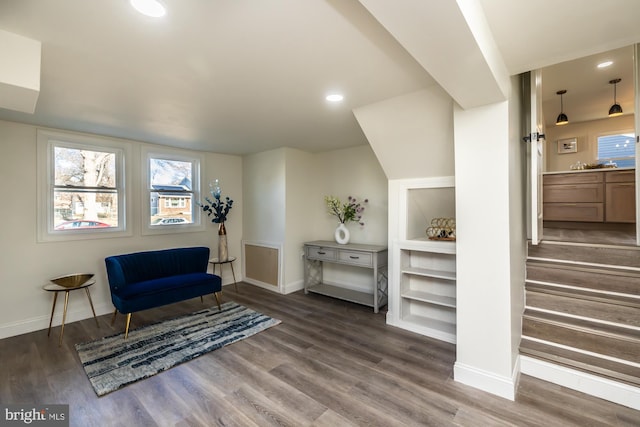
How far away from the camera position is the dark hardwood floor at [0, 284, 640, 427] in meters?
1.76

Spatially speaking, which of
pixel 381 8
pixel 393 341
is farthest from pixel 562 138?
pixel 381 8

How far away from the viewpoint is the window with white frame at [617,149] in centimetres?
477

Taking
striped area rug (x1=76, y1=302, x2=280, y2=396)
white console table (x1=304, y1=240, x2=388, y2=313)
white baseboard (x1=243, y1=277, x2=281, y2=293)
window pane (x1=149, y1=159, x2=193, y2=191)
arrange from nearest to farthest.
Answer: striped area rug (x1=76, y1=302, x2=280, y2=396)
white console table (x1=304, y1=240, x2=388, y2=313)
window pane (x1=149, y1=159, x2=193, y2=191)
white baseboard (x1=243, y1=277, x2=281, y2=293)

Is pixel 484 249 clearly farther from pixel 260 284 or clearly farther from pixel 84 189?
pixel 84 189

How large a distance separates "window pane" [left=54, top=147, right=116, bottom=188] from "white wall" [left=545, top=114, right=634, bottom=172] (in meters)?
7.39

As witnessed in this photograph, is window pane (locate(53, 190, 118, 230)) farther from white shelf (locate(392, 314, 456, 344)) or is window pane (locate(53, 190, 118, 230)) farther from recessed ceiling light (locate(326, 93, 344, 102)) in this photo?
white shelf (locate(392, 314, 456, 344))

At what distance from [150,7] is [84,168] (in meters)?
3.02

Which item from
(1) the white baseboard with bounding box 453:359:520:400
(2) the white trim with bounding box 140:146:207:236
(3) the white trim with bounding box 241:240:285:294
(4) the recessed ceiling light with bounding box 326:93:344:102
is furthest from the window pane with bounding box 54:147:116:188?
(1) the white baseboard with bounding box 453:359:520:400

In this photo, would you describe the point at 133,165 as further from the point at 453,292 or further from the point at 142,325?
the point at 453,292

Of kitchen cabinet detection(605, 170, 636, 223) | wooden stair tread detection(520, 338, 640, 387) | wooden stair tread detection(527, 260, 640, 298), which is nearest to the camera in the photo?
wooden stair tread detection(520, 338, 640, 387)

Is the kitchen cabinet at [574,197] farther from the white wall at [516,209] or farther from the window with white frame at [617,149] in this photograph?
the white wall at [516,209]

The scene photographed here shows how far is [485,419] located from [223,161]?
4546 mm

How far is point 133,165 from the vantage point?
3773 millimetres

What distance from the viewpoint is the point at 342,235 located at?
411 cm
